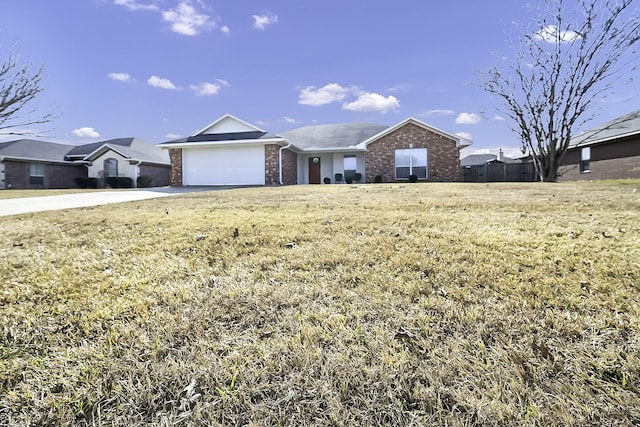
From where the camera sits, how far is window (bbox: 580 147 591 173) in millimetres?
19962

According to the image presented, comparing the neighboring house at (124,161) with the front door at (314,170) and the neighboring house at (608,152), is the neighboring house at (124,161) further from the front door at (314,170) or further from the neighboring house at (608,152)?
the neighboring house at (608,152)

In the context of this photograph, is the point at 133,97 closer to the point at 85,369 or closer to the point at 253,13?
the point at 253,13

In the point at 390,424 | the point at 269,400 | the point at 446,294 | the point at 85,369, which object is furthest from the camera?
the point at 446,294

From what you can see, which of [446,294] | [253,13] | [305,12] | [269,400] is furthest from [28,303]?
[305,12]

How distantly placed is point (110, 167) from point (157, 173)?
3.20m

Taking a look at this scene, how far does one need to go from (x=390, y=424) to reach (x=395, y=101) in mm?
25597

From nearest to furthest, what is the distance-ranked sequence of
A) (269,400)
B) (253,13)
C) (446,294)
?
(269,400) < (446,294) < (253,13)

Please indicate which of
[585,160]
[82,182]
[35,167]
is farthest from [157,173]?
Result: [585,160]

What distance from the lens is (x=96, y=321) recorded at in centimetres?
208

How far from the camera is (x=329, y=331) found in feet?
6.22

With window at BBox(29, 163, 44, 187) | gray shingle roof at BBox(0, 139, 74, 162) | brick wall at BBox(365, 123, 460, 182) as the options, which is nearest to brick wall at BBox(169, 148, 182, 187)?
brick wall at BBox(365, 123, 460, 182)

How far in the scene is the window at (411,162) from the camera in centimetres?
1967

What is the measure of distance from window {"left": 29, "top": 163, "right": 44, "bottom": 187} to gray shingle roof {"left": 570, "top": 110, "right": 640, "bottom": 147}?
3667cm

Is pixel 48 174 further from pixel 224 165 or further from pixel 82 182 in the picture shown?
pixel 224 165
